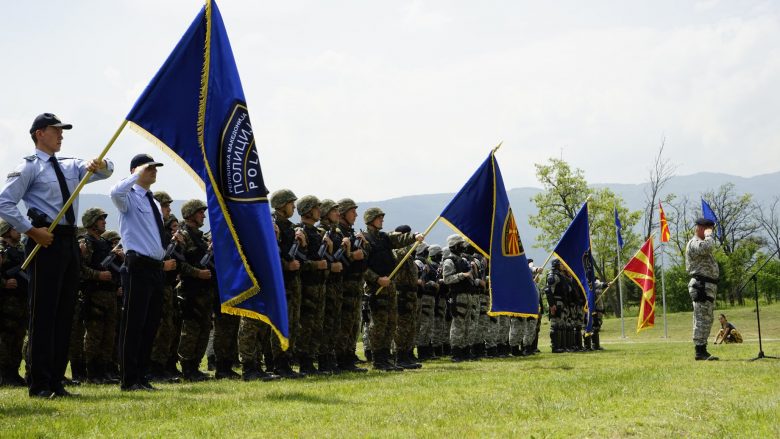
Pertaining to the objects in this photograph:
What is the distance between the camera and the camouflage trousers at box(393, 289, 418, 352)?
13.1m

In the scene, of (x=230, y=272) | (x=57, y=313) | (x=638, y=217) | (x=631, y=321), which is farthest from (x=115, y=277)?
(x=638, y=217)

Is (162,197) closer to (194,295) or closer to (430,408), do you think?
(194,295)

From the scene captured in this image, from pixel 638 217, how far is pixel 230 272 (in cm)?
5508

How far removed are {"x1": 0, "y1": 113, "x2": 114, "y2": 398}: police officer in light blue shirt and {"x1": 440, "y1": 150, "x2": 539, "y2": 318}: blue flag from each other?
250 inches

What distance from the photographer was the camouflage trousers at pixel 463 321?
15617 mm

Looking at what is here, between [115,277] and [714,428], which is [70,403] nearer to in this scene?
[115,277]

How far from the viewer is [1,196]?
759cm

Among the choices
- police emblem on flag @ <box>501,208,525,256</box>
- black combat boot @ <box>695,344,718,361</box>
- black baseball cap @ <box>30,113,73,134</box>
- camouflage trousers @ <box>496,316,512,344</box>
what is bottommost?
black combat boot @ <box>695,344,718,361</box>

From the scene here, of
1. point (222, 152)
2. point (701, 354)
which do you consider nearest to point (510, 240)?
point (701, 354)

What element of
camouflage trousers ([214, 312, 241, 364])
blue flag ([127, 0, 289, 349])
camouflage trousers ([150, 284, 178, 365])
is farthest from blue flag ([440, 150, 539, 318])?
blue flag ([127, 0, 289, 349])

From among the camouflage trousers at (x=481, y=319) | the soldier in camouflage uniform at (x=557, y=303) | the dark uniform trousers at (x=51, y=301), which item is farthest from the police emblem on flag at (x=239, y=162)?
the soldier in camouflage uniform at (x=557, y=303)

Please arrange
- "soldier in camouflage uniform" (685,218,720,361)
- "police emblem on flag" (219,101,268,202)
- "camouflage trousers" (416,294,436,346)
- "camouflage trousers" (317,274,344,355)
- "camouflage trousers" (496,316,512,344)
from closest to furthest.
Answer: "police emblem on flag" (219,101,268,202) < "camouflage trousers" (317,274,344,355) < "soldier in camouflage uniform" (685,218,720,361) < "camouflage trousers" (416,294,436,346) < "camouflage trousers" (496,316,512,344)

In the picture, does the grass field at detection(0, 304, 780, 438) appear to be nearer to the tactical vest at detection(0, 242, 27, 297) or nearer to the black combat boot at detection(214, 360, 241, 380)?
the black combat boot at detection(214, 360, 241, 380)

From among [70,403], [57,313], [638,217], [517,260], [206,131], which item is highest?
[638,217]
